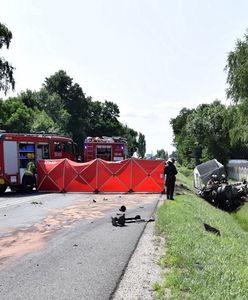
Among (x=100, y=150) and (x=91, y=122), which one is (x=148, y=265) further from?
(x=91, y=122)

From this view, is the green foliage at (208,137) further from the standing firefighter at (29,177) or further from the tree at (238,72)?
the standing firefighter at (29,177)

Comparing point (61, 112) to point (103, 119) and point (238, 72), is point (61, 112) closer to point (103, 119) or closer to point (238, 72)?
point (103, 119)

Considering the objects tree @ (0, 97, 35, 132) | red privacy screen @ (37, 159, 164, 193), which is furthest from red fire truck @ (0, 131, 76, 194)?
tree @ (0, 97, 35, 132)

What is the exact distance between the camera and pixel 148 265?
27.8 ft

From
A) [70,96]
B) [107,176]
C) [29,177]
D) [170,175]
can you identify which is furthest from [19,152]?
[70,96]

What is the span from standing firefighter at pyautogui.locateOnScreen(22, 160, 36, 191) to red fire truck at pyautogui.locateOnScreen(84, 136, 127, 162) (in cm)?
1237

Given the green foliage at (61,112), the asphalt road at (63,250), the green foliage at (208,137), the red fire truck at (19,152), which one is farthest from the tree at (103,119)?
the asphalt road at (63,250)

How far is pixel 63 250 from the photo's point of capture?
9.61m

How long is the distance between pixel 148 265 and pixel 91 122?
4342 inches

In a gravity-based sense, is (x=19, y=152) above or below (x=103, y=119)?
below

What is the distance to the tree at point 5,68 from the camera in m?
33.8

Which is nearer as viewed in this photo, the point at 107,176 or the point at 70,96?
the point at 107,176

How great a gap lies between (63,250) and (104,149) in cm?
2926

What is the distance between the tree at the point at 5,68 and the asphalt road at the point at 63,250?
19076 millimetres
